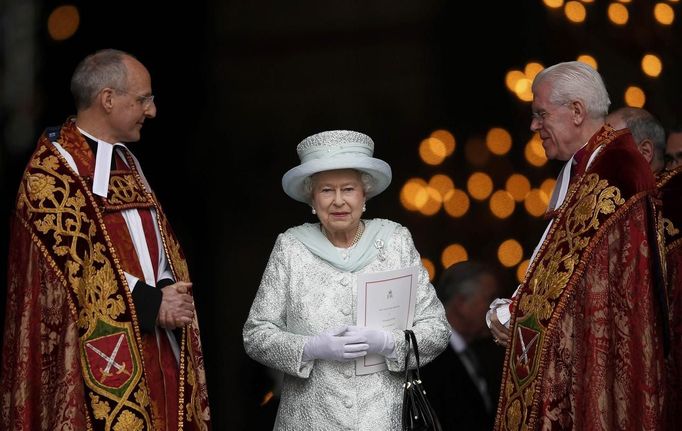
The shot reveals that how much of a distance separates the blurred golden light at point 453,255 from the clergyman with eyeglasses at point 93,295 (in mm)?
2704

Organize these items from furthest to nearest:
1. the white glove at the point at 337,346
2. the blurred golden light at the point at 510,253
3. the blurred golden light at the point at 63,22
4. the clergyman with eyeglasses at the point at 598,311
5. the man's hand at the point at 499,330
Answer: the blurred golden light at the point at 510,253 → the blurred golden light at the point at 63,22 → the man's hand at the point at 499,330 → the white glove at the point at 337,346 → the clergyman with eyeglasses at the point at 598,311

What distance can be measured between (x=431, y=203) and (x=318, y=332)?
9.52 feet

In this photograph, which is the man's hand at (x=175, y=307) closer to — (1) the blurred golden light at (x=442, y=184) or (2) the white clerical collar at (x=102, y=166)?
(2) the white clerical collar at (x=102, y=166)

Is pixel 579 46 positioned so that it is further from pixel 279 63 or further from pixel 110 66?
pixel 110 66

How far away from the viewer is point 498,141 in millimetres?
8102

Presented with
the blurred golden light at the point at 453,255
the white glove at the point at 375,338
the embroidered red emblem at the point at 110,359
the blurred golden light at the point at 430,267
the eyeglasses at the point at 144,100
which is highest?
the eyeglasses at the point at 144,100

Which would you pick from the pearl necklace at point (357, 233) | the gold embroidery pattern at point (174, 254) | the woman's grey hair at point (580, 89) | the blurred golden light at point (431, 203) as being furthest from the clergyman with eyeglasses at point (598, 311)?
the blurred golden light at point (431, 203)

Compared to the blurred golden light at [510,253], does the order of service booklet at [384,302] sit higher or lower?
lower

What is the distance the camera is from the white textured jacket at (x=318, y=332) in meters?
5.31

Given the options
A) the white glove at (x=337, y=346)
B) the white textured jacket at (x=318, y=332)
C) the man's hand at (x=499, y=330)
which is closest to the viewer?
the white glove at (x=337, y=346)

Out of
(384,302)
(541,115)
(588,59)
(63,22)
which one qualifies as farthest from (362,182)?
(588,59)

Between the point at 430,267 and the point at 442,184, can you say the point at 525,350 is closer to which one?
the point at 430,267

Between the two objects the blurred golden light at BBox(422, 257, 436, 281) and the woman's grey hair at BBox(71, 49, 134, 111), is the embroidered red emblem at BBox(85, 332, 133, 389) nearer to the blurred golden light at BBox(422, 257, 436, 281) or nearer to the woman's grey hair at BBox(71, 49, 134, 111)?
the woman's grey hair at BBox(71, 49, 134, 111)

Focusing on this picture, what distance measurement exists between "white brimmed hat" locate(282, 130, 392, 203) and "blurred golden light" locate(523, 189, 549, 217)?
109 inches
